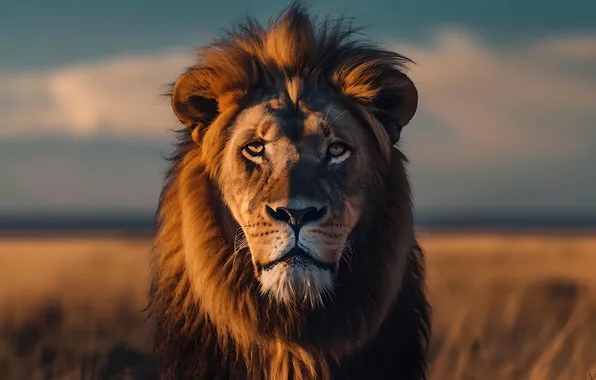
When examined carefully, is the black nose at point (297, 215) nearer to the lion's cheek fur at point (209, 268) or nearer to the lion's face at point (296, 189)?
the lion's face at point (296, 189)

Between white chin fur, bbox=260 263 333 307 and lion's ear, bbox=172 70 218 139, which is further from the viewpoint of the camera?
lion's ear, bbox=172 70 218 139

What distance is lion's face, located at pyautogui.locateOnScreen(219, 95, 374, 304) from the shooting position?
3443mm

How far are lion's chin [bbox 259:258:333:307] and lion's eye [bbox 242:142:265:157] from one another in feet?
1.54

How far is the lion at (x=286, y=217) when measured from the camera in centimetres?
357

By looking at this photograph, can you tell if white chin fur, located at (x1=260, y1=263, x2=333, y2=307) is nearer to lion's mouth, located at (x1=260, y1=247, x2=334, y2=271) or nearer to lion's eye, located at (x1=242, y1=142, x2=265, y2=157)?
lion's mouth, located at (x1=260, y1=247, x2=334, y2=271)

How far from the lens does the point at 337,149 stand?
3.73m

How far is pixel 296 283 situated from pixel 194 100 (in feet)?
3.23

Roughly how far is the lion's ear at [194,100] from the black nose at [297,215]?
738 mm

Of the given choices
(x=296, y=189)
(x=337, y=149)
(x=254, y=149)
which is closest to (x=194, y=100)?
(x=254, y=149)

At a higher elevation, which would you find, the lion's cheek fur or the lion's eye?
the lion's eye

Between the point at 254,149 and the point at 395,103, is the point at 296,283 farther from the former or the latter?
the point at 395,103

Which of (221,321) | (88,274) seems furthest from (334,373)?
(88,274)

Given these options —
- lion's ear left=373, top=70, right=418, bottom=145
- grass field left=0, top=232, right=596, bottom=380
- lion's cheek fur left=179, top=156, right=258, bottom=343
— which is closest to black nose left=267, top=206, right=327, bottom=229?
lion's cheek fur left=179, top=156, right=258, bottom=343

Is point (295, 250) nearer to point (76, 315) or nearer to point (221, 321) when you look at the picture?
point (221, 321)
